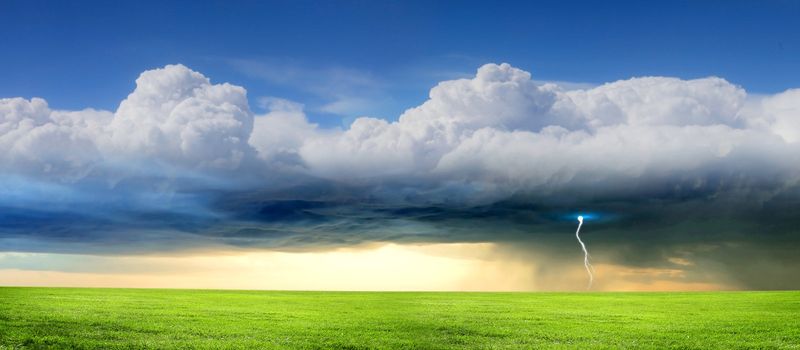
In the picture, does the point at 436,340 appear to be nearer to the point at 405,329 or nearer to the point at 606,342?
the point at 405,329

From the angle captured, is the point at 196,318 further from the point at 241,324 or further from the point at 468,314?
the point at 468,314

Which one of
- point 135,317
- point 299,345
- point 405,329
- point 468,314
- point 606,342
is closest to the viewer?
point 299,345

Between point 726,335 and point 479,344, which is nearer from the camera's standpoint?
point 479,344

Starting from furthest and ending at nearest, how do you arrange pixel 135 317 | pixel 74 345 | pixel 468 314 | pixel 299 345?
1. pixel 468 314
2. pixel 135 317
3. pixel 299 345
4. pixel 74 345

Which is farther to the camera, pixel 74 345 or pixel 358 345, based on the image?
pixel 358 345

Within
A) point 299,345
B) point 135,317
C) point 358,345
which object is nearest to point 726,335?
point 358,345

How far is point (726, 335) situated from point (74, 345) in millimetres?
29428

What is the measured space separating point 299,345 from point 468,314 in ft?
64.3

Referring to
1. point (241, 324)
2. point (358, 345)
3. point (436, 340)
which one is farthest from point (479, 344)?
point (241, 324)

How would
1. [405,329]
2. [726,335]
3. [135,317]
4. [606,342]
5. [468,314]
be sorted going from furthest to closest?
[468,314], [135,317], [405,329], [726,335], [606,342]

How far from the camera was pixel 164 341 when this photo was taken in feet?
95.7

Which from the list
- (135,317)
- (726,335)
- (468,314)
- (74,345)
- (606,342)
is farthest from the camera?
Answer: (468,314)

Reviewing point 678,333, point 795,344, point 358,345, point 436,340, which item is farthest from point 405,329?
point 795,344

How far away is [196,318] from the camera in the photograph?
130ft
